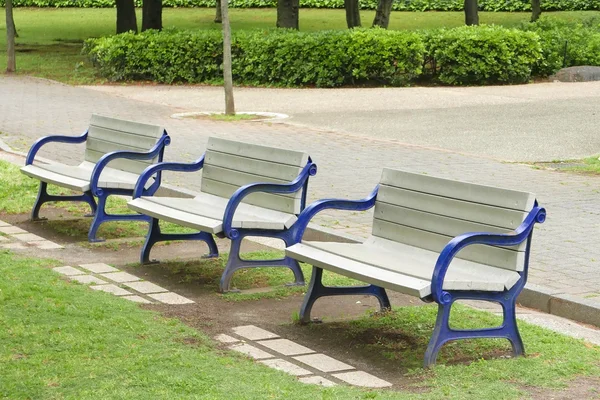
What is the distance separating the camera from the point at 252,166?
25.7 ft

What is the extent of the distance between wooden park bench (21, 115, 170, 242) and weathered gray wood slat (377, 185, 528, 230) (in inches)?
109

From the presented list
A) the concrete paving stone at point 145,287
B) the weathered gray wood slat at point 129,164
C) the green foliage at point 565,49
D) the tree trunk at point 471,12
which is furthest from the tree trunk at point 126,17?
the concrete paving stone at point 145,287

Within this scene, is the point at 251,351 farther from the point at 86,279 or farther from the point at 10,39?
the point at 10,39

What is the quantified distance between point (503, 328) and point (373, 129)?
11.6m

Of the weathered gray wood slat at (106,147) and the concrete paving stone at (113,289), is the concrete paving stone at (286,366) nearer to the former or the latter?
the concrete paving stone at (113,289)

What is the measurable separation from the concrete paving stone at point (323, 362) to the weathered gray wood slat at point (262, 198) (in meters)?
1.77

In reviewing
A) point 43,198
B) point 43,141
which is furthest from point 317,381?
point 43,141

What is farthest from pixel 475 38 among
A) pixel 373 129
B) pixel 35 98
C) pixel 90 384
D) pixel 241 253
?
pixel 90 384

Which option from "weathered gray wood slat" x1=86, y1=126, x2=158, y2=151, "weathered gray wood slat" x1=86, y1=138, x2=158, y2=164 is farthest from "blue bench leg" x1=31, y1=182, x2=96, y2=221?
"weathered gray wood slat" x1=86, y1=126, x2=158, y2=151

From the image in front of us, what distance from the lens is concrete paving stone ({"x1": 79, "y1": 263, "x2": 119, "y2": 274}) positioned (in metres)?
7.91

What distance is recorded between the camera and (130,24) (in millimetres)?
33188

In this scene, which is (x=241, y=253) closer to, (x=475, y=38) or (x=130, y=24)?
(x=475, y=38)

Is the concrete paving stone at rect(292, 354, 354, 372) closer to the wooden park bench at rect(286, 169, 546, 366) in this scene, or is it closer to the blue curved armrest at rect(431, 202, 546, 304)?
the wooden park bench at rect(286, 169, 546, 366)

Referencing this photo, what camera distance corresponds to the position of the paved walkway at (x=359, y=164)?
8203 millimetres
